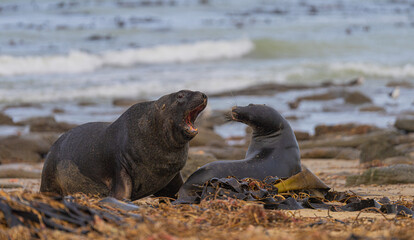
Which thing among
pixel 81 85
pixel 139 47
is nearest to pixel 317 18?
pixel 139 47

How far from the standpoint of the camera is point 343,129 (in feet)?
40.8

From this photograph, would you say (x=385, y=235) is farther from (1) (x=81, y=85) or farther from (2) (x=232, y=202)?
(1) (x=81, y=85)

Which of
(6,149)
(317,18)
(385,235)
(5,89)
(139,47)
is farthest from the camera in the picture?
(317,18)

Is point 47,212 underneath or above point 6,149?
above

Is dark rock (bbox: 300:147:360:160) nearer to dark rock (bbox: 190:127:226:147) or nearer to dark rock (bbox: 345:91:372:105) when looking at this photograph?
dark rock (bbox: 190:127:226:147)

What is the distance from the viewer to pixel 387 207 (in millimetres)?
5117

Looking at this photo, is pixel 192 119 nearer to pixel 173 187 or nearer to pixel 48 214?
pixel 173 187

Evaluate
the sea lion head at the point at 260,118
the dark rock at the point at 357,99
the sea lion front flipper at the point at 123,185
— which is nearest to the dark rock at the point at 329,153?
the sea lion head at the point at 260,118

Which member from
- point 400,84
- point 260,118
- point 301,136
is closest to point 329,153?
point 301,136

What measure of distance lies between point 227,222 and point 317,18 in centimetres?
4264

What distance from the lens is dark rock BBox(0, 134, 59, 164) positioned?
10.4 m

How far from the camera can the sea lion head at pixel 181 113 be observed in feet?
17.6

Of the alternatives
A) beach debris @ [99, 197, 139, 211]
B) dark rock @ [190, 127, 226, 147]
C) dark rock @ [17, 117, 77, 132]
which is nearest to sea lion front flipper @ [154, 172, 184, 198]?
beach debris @ [99, 197, 139, 211]

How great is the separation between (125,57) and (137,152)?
70.9 feet
